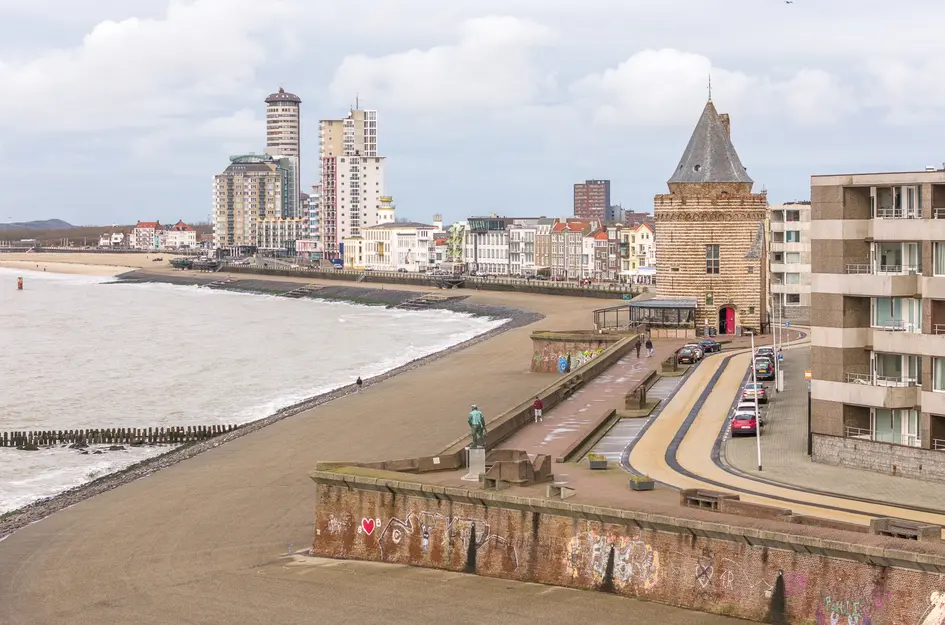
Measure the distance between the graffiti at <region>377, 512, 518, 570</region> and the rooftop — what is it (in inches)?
1902

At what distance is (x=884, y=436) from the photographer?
36750 mm

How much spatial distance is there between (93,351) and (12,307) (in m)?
67.8

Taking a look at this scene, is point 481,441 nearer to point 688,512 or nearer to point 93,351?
point 688,512

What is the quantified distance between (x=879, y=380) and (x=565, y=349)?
113ft

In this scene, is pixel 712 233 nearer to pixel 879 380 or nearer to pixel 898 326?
pixel 879 380

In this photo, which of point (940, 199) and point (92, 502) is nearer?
point (940, 199)

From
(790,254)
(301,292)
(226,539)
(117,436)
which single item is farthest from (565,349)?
(301,292)

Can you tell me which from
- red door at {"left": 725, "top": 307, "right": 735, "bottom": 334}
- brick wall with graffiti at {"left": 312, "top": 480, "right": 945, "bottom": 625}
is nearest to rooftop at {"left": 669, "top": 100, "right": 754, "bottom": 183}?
red door at {"left": 725, "top": 307, "right": 735, "bottom": 334}

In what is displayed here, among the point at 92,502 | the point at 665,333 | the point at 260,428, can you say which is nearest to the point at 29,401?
the point at 260,428

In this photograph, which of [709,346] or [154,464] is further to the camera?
[709,346]

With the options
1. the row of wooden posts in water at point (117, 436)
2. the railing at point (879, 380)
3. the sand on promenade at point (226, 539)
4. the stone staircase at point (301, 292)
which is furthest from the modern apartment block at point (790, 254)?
the stone staircase at point (301, 292)

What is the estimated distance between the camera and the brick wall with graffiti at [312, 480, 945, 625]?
24.7 meters

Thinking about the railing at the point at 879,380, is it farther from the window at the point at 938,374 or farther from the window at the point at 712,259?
the window at the point at 712,259

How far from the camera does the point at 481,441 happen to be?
112 feet
